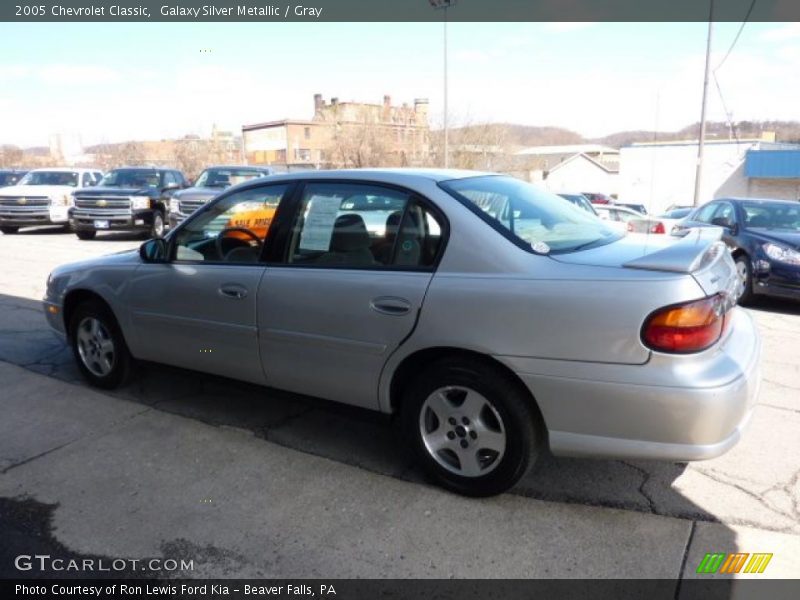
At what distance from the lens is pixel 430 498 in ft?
10.3

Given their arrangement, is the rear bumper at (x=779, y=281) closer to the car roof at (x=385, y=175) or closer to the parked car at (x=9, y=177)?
the car roof at (x=385, y=175)

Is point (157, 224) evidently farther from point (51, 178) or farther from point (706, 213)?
point (706, 213)

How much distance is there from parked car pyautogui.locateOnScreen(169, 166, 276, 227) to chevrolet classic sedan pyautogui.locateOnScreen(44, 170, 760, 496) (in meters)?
10.6

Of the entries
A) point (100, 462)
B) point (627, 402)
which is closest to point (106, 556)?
point (100, 462)

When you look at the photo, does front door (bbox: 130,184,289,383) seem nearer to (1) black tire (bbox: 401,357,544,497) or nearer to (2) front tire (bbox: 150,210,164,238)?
(1) black tire (bbox: 401,357,544,497)

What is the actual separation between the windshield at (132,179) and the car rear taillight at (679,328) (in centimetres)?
1594

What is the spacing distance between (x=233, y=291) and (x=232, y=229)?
470mm

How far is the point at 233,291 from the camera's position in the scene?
375 cm

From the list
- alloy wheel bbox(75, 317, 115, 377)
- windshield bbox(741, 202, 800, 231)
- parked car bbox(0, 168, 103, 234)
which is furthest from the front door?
parked car bbox(0, 168, 103, 234)

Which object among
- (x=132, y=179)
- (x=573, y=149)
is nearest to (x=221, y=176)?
(x=132, y=179)

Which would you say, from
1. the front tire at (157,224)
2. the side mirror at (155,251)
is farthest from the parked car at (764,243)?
the front tire at (157,224)

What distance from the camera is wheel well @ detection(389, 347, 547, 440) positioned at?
2.88 m

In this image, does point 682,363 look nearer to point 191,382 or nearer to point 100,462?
point 100,462

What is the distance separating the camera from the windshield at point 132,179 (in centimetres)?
1630
